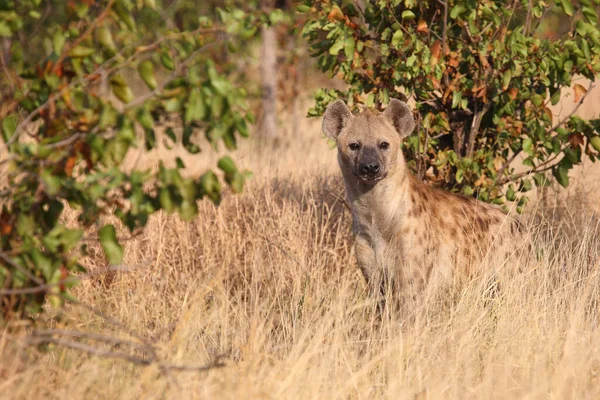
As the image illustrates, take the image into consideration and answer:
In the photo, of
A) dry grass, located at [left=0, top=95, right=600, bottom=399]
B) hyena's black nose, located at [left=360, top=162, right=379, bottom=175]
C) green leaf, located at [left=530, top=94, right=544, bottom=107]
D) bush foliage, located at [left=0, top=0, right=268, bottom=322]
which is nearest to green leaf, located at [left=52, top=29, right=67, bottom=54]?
bush foliage, located at [left=0, top=0, right=268, bottom=322]

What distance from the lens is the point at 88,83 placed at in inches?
141

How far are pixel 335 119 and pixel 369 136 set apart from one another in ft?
1.02

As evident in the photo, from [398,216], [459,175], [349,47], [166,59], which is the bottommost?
[398,216]

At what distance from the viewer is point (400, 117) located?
5.68 m

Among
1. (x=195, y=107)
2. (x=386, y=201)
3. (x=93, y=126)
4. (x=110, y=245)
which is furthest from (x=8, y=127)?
(x=386, y=201)

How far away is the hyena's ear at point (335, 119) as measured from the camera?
570cm

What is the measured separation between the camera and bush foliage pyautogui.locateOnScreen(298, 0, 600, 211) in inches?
216

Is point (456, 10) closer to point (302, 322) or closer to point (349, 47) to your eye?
point (349, 47)

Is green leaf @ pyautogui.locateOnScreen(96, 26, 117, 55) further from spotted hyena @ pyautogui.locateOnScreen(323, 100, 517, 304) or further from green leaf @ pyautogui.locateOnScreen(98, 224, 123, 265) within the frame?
spotted hyena @ pyautogui.locateOnScreen(323, 100, 517, 304)

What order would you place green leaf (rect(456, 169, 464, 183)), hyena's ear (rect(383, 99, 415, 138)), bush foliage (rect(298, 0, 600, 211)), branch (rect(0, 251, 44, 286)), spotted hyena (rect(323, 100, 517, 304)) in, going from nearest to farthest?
branch (rect(0, 251, 44, 286)) < spotted hyena (rect(323, 100, 517, 304)) < bush foliage (rect(298, 0, 600, 211)) < hyena's ear (rect(383, 99, 415, 138)) < green leaf (rect(456, 169, 464, 183))

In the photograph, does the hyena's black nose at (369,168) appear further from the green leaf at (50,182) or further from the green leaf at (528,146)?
the green leaf at (50,182)

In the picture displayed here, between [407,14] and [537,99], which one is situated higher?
[407,14]

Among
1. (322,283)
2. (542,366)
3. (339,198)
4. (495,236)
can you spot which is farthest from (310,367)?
(339,198)

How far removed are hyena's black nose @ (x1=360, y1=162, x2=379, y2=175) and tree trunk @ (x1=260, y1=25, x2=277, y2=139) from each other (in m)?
6.26
